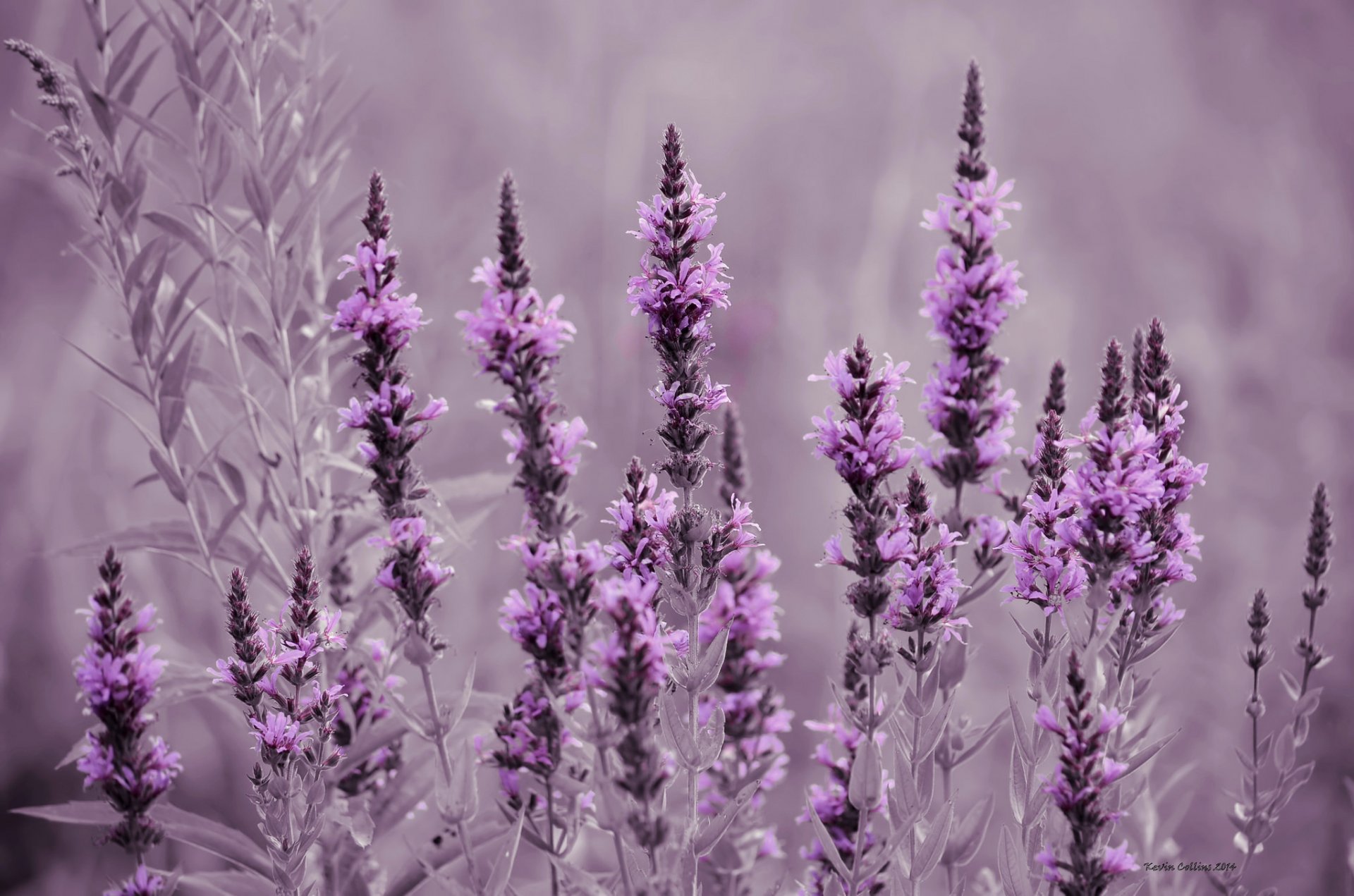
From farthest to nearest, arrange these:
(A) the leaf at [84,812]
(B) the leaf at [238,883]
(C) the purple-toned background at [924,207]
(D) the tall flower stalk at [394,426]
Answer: (C) the purple-toned background at [924,207] < (B) the leaf at [238,883] < (A) the leaf at [84,812] < (D) the tall flower stalk at [394,426]

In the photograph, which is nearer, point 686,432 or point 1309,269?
point 686,432

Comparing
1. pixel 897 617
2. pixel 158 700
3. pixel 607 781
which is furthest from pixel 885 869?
pixel 158 700

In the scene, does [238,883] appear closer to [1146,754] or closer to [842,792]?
[842,792]

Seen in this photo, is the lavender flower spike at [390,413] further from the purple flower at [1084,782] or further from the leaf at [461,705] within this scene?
the purple flower at [1084,782]

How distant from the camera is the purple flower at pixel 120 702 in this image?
920 millimetres

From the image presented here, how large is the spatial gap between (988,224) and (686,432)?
1.27 feet

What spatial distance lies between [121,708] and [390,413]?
405 mm

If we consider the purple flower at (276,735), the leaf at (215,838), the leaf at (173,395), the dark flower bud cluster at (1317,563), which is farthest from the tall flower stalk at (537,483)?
the dark flower bud cluster at (1317,563)

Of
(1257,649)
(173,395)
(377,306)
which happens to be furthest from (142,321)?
(1257,649)

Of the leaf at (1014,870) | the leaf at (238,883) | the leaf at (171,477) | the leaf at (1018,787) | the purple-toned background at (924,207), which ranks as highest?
the purple-toned background at (924,207)

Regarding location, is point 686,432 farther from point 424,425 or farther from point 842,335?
point 842,335

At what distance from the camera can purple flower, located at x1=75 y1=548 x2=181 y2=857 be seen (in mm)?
920

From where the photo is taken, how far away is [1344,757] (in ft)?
9.55

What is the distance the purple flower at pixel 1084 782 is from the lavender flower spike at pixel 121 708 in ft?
2.93
